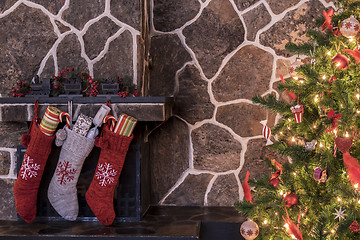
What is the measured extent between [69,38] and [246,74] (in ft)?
4.13

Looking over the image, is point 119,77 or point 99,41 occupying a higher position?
point 99,41

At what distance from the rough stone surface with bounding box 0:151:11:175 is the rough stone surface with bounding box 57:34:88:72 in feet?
2.32

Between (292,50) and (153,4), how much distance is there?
4.39 feet

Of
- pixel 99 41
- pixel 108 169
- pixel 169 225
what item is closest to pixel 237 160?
pixel 169 225

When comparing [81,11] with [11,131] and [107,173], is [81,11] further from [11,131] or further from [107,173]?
[107,173]

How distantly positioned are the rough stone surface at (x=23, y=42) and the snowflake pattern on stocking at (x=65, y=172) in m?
0.66

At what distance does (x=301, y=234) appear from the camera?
5.48 ft

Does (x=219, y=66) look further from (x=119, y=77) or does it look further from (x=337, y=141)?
(x=337, y=141)

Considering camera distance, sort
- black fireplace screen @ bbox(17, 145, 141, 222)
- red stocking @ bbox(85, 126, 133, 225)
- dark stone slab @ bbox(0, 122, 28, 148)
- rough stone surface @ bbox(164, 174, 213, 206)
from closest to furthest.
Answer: red stocking @ bbox(85, 126, 133, 225)
black fireplace screen @ bbox(17, 145, 141, 222)
dark stone slab @ bbox(0, 122, 28, 148)
rough stone surface @ bbox(164, 174, 213, 206)

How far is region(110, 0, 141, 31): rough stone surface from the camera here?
2453mm

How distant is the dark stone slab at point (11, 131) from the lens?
2572mm

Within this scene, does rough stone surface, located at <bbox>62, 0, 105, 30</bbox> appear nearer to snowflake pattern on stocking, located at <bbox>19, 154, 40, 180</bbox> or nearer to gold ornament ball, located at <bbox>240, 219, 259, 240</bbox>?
snowflake pattern on stocking, located at <bbox>19, 154, 40, 180</bbox>

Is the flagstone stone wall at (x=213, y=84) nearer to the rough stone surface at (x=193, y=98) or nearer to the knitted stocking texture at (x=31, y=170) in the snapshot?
the rough stone surface at (x=193, y=98)

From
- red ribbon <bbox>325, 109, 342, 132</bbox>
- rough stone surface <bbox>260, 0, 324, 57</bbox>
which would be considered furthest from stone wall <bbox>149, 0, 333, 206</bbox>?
red ribbon <bbox>325, 109, 342, 132</bbox>
